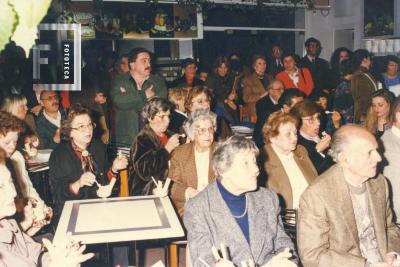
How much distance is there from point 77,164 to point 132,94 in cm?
176

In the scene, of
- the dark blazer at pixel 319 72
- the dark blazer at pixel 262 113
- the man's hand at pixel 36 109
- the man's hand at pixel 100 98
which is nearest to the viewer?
the dark blazer at pixel 262 113

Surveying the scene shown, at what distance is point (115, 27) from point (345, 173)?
6.53 meters

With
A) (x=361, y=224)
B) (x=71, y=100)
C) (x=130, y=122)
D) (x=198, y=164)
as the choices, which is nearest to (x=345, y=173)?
(x=361, y=224)

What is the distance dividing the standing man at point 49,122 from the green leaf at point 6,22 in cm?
434

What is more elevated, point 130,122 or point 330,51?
point 330,51

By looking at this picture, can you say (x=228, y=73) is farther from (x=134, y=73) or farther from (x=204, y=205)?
(x=204, y=205)

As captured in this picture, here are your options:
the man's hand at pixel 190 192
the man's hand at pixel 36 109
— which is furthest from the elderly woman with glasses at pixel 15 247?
the man's hand at pixel 36 109

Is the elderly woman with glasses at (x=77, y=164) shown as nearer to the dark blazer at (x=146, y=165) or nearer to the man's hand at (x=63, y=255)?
the dark blazer at (x=146, y=165)

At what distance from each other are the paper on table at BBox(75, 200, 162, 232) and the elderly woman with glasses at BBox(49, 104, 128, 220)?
0.33 meters

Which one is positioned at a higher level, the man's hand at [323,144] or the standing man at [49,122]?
the standing man at [49,122]

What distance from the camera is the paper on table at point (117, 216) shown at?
2.88 metres

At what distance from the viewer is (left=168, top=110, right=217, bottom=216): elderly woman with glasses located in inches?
150

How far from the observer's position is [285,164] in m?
3.86

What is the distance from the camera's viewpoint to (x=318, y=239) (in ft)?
8.79
